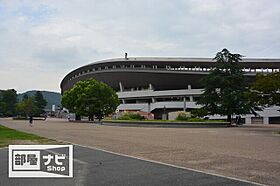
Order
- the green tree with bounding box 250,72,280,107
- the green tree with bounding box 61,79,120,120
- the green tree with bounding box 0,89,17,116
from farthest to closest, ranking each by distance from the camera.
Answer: the green tree with bounding box 0,89,17,116 → the green tree with bounding box 61,79,120,120 → the green tree with bounding box 250,72,280,107

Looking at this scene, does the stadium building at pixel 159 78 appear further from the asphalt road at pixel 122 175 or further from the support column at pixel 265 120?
the asphalt road at pixel 122 175

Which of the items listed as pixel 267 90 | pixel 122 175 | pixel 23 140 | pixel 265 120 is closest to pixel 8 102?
pixel 265 120

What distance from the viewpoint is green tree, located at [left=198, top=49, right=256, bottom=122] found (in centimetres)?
4309

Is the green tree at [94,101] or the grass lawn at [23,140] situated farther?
the green tree at [94,101]

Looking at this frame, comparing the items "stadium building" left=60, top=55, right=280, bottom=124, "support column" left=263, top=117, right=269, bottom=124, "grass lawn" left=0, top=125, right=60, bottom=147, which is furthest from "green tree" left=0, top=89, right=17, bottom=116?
"grass lawn" left=0, top=125, right=60, bottom=147

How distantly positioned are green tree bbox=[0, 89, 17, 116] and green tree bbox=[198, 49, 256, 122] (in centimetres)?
8775

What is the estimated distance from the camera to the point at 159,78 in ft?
280

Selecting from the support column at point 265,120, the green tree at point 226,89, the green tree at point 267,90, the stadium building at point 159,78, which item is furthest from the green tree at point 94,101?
the green tree at point 267,90

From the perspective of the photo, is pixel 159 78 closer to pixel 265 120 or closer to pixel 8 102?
pixel 265 120

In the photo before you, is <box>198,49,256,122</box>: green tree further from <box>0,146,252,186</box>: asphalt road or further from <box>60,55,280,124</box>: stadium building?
<box>0,146,252,186</box>: asphalt road

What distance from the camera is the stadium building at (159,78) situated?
258 feet

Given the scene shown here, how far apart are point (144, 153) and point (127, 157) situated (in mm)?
1398

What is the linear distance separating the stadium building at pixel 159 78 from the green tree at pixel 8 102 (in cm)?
3995

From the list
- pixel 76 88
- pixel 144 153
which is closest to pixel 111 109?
pixel 76 88
